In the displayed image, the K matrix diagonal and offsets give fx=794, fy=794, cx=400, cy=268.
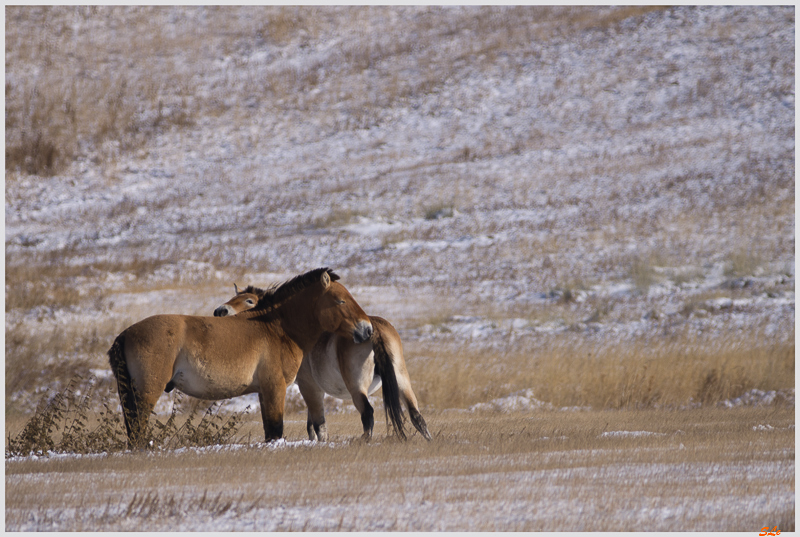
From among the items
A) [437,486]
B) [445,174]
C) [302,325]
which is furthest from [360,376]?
[445,174]

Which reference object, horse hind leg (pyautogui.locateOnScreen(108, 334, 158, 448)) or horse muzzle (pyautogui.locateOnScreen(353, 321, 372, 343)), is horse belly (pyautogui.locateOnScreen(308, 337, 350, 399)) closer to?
horse muzzle (pyautogui.locateOnScreen(353, 321, 372, 343))

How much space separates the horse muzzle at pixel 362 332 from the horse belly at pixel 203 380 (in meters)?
1.21

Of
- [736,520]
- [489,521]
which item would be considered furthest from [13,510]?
[736,520]

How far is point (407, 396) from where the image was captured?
8.65 meters

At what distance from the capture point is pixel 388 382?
8.43m

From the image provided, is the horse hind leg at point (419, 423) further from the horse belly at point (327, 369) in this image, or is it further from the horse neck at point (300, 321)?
the horse neck at point (300, 321)

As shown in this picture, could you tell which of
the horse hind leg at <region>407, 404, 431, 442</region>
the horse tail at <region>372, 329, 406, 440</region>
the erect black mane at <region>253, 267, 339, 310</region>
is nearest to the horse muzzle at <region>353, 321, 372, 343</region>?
the horse tail at <region>372, 329, 406, 440</region>

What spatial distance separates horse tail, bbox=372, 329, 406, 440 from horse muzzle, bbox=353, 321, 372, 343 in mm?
372

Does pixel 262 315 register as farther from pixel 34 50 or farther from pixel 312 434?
pixel 34 50

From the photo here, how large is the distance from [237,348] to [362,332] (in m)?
1.32

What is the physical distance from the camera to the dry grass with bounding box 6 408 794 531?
5176 mm

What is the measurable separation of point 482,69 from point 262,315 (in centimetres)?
3569

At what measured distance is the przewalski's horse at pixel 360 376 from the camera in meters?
8.43

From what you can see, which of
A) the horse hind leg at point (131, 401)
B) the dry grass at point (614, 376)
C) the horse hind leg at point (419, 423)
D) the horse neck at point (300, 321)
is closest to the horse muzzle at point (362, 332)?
the horse neck at point (300, 321)
